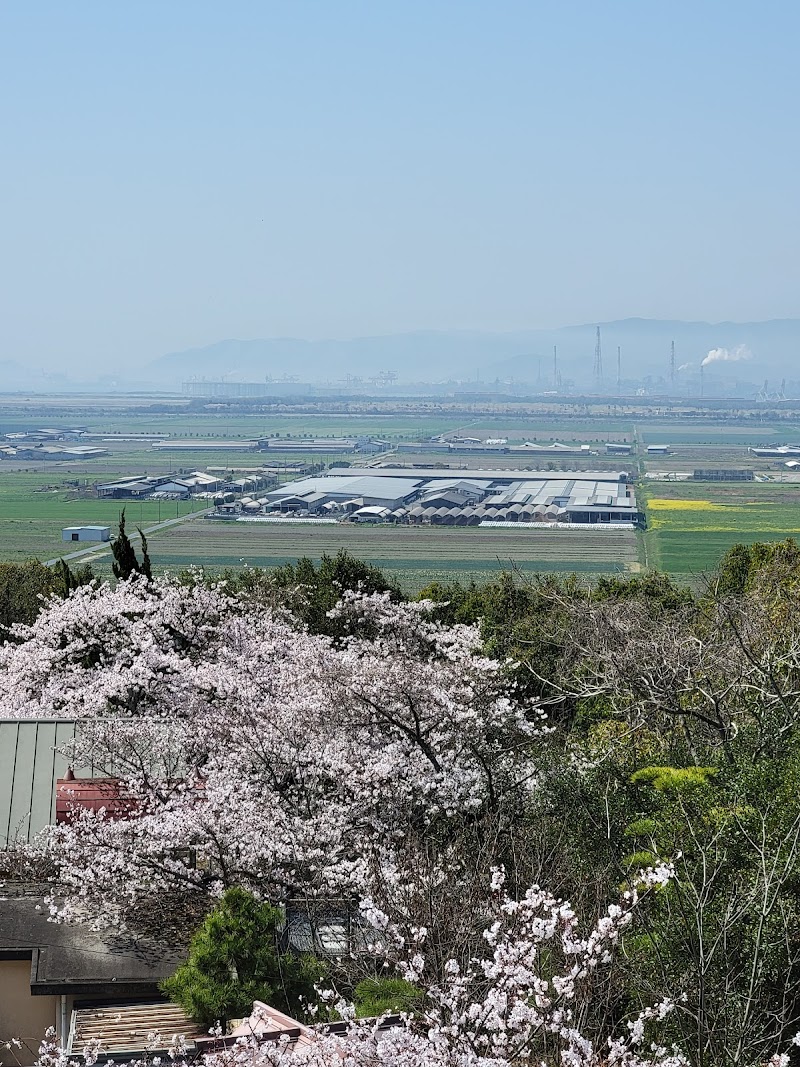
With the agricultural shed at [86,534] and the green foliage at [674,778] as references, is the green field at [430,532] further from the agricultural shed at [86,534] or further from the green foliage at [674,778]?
the green foliage at [674,778]

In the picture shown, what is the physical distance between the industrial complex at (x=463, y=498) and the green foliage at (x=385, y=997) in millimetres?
76172

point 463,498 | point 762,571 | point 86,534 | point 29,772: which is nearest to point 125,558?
point 29,772

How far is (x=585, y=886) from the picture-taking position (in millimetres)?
9188

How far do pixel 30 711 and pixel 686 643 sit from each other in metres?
9.08

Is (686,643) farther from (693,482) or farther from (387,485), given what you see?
(693,482)

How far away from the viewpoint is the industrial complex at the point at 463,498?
8706 cm

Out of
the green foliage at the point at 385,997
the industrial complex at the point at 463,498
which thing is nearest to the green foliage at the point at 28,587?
the green foliage at the point at 385,997

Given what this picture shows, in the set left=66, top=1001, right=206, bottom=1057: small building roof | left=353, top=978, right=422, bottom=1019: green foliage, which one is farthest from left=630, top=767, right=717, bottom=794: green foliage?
left=66, top=1001, right=206, bottom=1057: small building roof

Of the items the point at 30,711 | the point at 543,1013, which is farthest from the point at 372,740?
the point at 543,1013

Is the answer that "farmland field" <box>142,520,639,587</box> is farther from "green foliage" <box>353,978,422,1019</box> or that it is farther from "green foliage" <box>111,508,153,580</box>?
"green foliage" <box>353,978,422,1019</box>

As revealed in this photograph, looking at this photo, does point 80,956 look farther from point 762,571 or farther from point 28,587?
point 28,587

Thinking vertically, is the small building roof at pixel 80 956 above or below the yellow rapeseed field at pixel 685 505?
above

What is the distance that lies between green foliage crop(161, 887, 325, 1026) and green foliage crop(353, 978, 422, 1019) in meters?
0.61

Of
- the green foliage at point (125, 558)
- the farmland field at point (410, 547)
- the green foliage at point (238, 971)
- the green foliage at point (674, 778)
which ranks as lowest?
the farmland field at point (410, 547)
